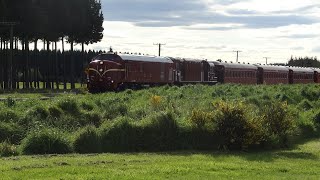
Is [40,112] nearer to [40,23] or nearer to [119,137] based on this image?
[119,137]

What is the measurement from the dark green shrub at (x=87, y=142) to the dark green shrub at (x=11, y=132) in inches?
103

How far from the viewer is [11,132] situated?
56.0 ft

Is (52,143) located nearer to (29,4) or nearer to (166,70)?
(166,70)

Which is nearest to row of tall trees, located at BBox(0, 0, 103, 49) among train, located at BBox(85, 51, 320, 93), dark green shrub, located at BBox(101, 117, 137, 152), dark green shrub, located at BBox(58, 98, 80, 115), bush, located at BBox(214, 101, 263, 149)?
train, located at BBox(85, 51, 320, 93)

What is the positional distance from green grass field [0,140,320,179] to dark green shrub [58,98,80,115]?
6.99m

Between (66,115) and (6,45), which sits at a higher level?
(6,45)

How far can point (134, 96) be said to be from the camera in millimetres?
27703

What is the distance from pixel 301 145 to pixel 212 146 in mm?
3838

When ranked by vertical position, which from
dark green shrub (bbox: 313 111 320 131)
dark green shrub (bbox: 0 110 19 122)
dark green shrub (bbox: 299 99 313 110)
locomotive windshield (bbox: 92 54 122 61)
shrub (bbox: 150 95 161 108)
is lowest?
dark green shrub (bbox: 313 111 320 131)

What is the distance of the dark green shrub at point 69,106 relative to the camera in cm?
2059

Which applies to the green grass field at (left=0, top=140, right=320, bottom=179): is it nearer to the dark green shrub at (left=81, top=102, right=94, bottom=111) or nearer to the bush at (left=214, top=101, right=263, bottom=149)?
the bush at (left=214, top=101, right=263, bottom=149)

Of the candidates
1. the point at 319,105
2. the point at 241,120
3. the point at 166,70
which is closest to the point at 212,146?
the point at 241,120

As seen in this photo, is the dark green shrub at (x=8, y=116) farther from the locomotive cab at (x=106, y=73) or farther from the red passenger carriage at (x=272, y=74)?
the red passenger carriage at (x=272, y=74)

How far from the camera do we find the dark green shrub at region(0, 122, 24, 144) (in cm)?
1661
